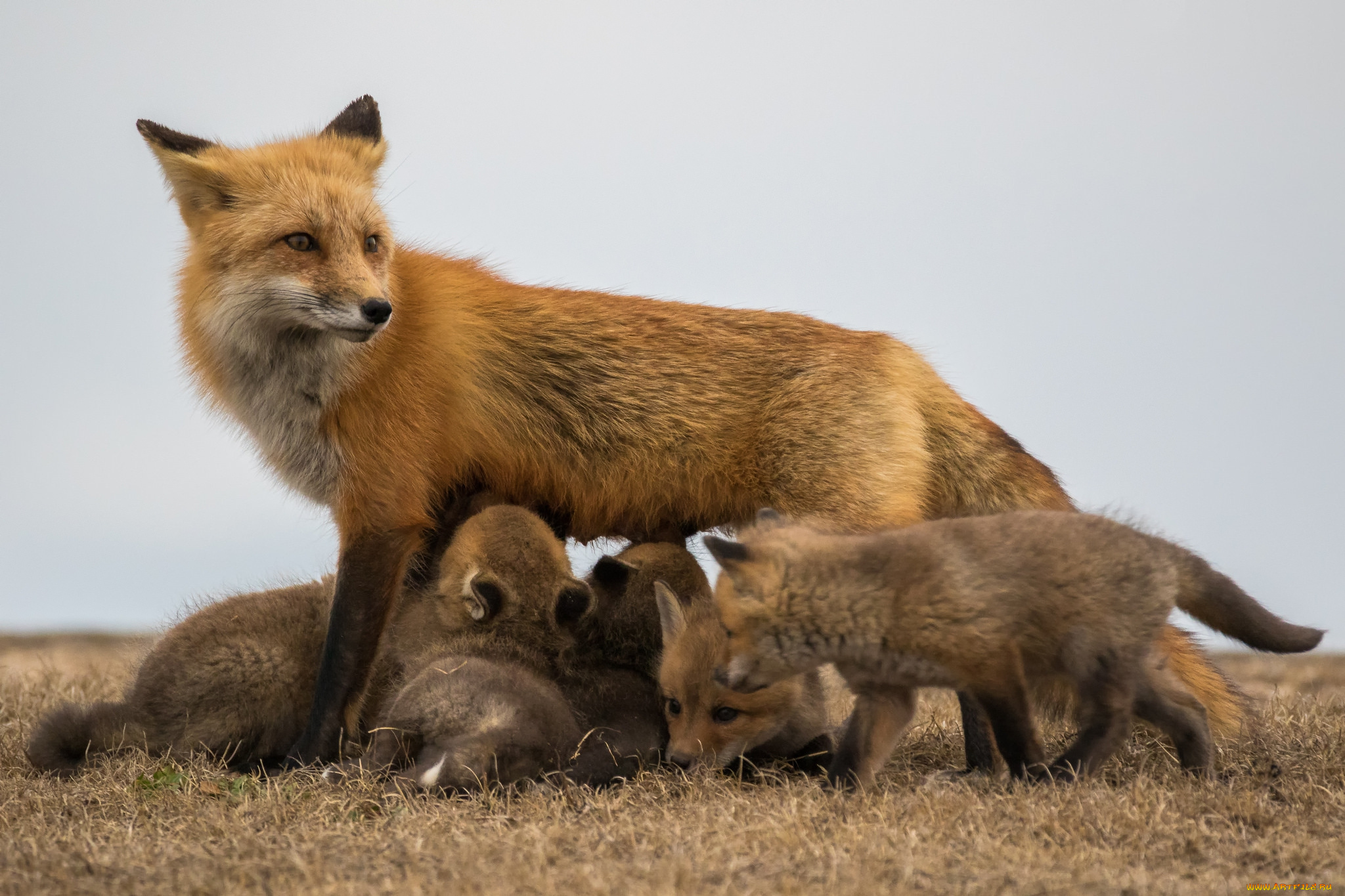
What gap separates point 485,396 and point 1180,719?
11.0 ft

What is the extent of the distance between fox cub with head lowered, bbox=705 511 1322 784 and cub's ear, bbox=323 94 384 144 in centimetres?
306

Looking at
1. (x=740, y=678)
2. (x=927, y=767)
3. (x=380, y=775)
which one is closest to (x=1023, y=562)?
(x=740, y=678)

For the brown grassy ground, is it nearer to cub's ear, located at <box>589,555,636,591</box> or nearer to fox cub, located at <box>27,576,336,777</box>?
fox cub, located at <box>27,576,336,777</box>

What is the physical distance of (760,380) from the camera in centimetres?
578

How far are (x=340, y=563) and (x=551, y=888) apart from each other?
7.93 feet

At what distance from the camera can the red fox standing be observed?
502 centimetres

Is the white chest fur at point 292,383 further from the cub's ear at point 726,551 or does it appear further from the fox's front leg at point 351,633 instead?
the cub's ear at point 726,551

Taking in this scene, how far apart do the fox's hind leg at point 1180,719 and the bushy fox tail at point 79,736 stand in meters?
4.22

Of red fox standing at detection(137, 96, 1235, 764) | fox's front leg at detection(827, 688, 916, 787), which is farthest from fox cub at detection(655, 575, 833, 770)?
red fox standing at detection(137, 96, 1235, 764)

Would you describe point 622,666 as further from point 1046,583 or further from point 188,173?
point 188,173

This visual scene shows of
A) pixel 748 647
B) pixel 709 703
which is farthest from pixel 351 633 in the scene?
pixel 748 647

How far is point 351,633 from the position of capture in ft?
16.4

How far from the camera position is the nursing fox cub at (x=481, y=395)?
5020 mm

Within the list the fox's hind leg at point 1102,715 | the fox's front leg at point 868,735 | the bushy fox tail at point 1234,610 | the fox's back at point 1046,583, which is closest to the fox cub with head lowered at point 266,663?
the fox's front leg at point 868,735
